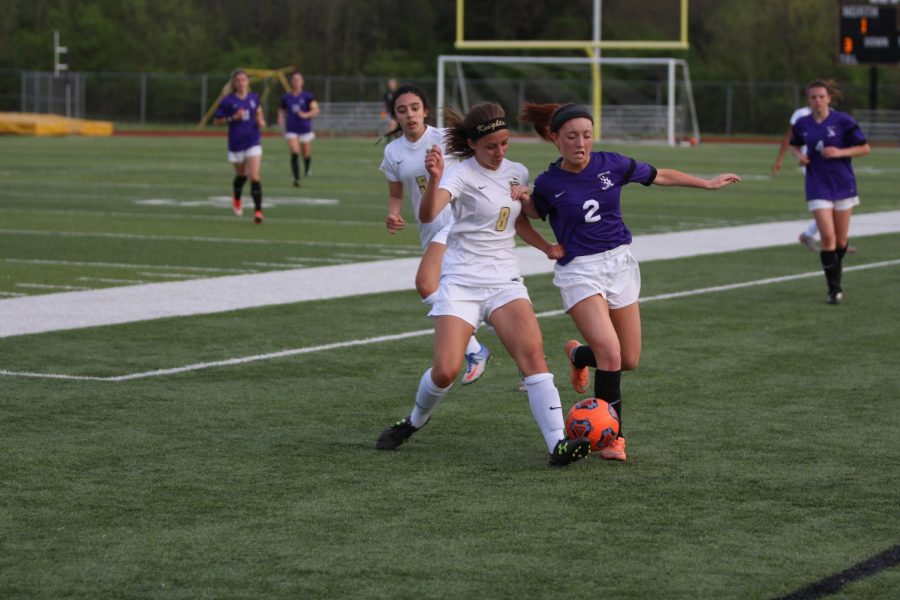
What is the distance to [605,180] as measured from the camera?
7.59 metres

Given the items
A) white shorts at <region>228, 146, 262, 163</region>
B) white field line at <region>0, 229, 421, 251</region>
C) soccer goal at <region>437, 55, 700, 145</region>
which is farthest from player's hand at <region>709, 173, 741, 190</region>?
soccer goal at <region>437, 55, 700, 145</region>

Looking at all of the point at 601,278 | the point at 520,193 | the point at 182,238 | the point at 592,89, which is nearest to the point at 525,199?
the point at 520,193

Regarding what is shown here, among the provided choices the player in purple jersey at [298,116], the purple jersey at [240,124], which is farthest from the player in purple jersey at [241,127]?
the player in purple jersey at [298,116]

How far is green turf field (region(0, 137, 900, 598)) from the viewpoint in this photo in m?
5.54

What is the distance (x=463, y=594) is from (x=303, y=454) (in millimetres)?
2316

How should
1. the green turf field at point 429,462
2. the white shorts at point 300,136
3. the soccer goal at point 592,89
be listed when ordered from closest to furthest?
the green turf field at point 429,462
the white shorts at point 300,136
the soccer goal at point 592,89

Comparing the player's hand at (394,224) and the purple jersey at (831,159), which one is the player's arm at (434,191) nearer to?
the player's hand at (394,224)

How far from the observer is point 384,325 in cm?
1180

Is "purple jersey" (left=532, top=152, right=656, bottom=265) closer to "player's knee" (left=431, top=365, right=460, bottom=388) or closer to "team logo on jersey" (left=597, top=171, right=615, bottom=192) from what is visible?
"team logo on jersey" (left=597, top=171, right=615, bottom=192)

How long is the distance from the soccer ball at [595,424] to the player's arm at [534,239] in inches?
27.5

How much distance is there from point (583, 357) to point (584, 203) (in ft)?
3.00

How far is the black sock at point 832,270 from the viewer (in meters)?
13.2

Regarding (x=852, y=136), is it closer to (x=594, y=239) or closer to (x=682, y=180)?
(x=682, y=180)

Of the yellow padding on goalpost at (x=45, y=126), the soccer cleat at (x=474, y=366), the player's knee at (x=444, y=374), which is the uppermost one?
the yellow padding on goalpost at (x=45, y=126)
